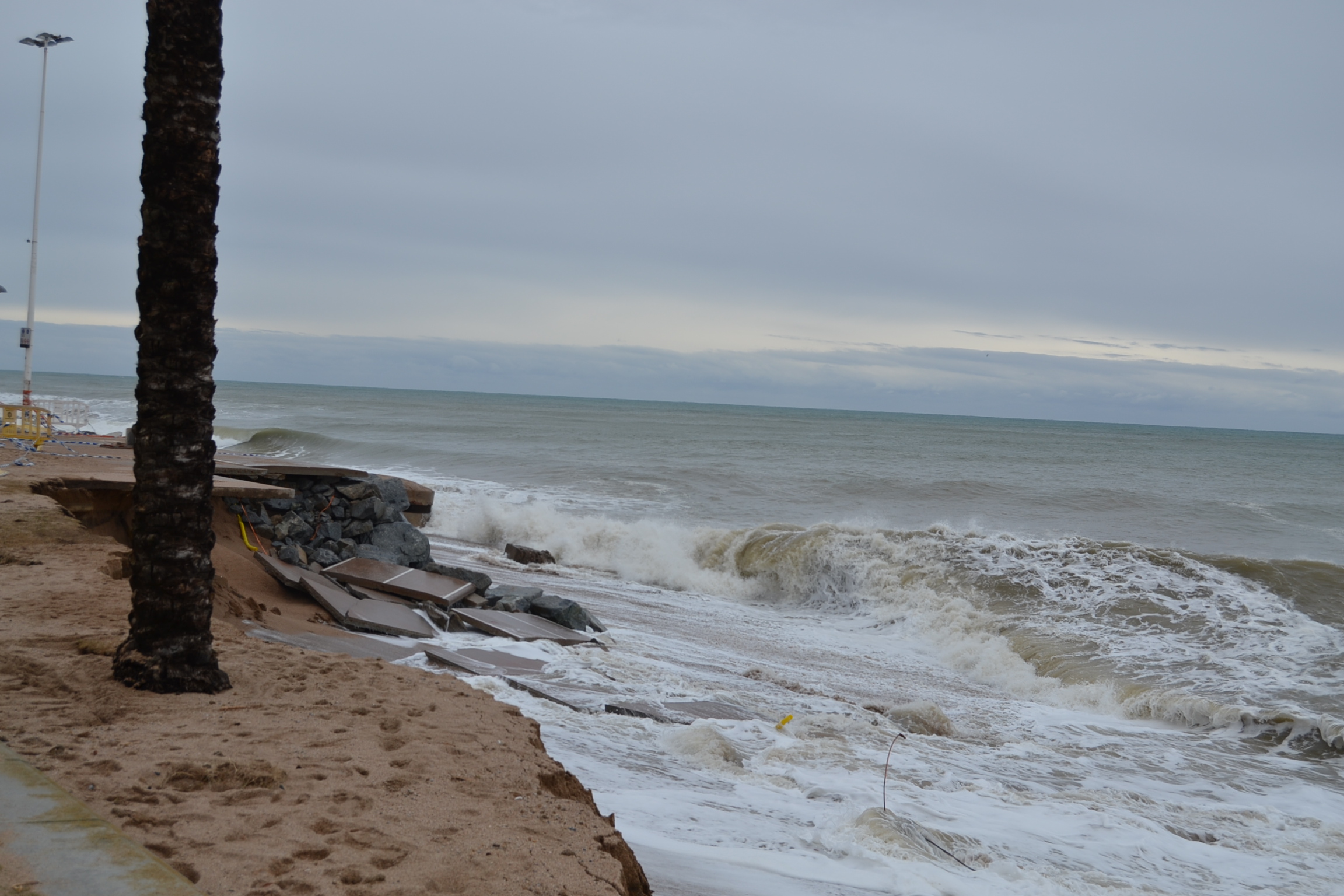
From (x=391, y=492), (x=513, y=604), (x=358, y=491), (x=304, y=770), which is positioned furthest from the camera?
(x=391, y=492)

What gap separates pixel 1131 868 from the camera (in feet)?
16.3

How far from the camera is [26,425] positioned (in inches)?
560

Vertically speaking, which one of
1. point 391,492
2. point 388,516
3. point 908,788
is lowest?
point 908,788

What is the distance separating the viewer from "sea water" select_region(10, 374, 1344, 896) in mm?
4785

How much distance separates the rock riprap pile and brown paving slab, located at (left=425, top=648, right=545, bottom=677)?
7.94ft

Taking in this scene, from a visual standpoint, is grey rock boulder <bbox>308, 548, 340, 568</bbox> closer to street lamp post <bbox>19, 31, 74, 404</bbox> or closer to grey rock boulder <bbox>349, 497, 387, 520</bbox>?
grey rock boulder <bbox>349, 497, 387, 520</bbox>

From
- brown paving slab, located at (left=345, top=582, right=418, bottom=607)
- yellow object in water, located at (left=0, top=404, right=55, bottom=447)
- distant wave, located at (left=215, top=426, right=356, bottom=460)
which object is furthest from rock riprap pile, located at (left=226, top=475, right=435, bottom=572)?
distant wave, located at (left=215, top=426, right=356, bottom=460)

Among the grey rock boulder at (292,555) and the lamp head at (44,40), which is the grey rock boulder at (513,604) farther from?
the lamp head at (44,40)

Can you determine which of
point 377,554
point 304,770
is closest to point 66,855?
point 304,770

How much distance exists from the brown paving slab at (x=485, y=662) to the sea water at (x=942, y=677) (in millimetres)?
309

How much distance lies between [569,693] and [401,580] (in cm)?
304

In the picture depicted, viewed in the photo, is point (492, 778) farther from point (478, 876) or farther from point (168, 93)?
point (168, 93)

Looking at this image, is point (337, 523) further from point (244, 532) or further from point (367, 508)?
point (244, 532)

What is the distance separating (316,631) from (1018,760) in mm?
5593
